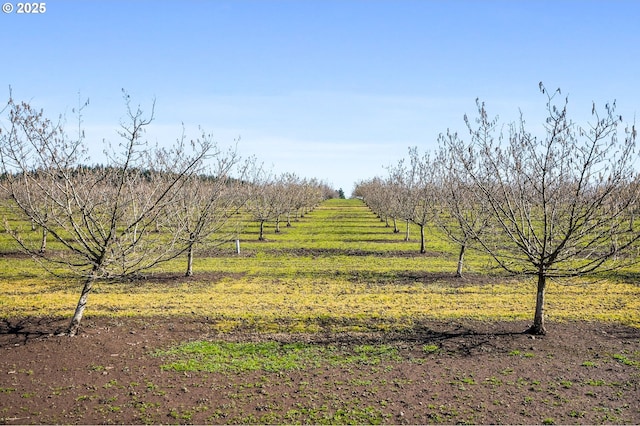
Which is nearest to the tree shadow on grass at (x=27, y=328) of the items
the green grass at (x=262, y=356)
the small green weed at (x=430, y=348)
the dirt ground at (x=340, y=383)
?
the dirt ground at (x=340, y=383)

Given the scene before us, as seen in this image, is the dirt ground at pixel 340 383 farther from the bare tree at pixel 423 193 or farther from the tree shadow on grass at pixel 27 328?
the bare tree at pixel 423 193

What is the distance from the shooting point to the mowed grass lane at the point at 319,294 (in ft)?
41.4

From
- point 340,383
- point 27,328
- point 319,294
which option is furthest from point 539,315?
point 27,328

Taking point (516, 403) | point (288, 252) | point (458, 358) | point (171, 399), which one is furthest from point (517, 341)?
A: point (288, 252)

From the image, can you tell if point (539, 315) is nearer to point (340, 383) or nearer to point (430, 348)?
point (430, 348)

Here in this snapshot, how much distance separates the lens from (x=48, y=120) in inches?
377

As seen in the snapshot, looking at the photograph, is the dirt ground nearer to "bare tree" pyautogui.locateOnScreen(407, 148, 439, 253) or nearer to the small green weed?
the small green weed

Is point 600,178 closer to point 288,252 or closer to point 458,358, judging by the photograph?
point 458,358

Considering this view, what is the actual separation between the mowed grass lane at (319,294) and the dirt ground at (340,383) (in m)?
1.60

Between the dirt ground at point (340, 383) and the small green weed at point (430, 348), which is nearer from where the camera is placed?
the dirt ground at point (340, 383)

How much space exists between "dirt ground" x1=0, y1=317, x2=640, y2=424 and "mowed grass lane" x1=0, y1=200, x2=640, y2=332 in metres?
1.60

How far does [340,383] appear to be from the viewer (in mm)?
8133

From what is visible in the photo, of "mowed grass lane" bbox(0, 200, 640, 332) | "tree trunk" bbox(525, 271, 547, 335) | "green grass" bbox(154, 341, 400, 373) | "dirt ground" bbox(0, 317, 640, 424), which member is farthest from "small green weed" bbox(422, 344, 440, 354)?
"tree trunk" bbox(525, 271, 547, 335)

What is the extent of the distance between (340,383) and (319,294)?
24.7 ft
